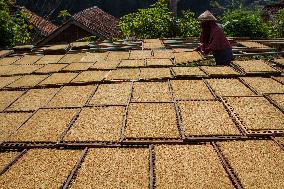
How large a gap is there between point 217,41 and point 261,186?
11.4 feet

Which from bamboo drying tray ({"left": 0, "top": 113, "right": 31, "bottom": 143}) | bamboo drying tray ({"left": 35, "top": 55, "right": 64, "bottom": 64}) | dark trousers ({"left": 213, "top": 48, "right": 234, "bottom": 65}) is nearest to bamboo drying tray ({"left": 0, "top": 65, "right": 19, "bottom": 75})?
bamboo drying tray ({"left": 35, "top": 55, "right": 64, "bottom": 64})

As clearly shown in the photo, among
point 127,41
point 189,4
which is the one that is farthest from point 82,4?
point 127,41

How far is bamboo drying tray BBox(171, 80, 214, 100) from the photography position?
4.03m

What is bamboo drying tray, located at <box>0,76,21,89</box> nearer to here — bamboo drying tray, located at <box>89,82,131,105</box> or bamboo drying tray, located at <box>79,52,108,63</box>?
bamboo drying tray, located at <box>79,52,108,63</box>

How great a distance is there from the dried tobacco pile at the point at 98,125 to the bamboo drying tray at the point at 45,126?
0.51 feet

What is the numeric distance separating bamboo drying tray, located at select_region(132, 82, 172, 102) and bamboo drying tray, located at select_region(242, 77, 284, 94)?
1309 millimetres

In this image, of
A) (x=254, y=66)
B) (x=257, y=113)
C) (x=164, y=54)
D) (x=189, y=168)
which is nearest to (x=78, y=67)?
(x=164, y=54)

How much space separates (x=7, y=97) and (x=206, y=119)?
3002 millimetres

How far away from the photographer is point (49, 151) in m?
2.92

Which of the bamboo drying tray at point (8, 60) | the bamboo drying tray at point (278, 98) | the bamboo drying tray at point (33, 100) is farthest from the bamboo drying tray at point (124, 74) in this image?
the bamboo drying tray at point (8, 60)

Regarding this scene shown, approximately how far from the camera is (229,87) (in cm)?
433

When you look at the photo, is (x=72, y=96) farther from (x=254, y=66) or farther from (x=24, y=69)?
(x=254, y=66)

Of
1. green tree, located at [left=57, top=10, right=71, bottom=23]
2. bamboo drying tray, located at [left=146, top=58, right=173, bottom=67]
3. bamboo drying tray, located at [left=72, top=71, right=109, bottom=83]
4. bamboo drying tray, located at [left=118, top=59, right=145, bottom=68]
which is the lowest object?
bamboo drying tray, located at [left=72, top=71, right=109, bottom=83]

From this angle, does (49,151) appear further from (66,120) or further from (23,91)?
(23,91)
